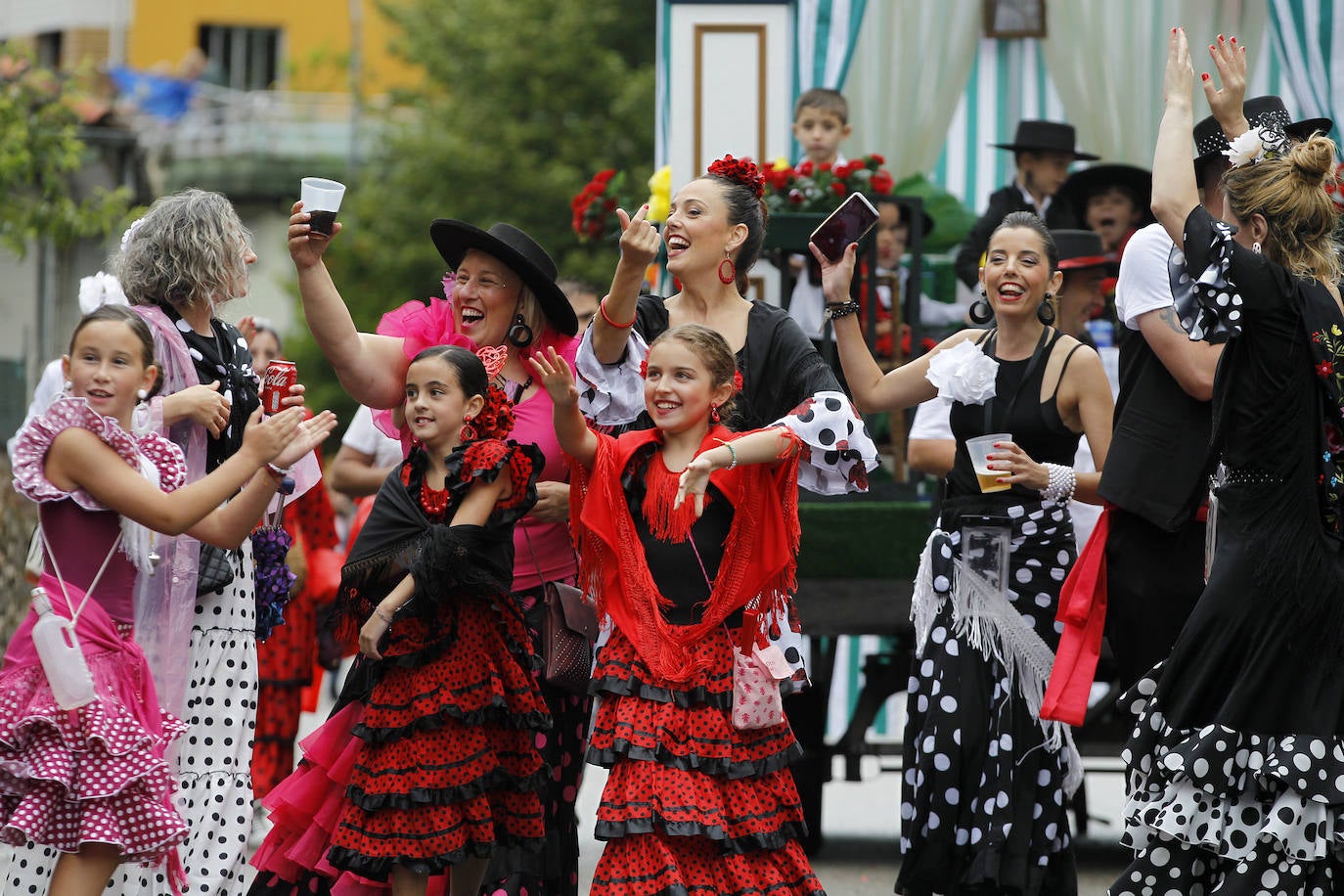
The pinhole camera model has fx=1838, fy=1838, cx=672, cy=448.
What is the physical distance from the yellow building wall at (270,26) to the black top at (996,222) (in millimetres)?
28295

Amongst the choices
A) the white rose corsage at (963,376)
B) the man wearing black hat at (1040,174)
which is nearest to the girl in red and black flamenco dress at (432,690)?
the white rose corsage at (963,376)

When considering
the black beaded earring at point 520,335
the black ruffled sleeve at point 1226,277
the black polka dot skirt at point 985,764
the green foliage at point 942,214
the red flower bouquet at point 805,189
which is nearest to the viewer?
the black ruffled sleeve at point 1226,277

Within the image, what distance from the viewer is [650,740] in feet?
15.8

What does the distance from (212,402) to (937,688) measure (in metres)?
2.36

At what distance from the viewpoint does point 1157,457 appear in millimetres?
5371

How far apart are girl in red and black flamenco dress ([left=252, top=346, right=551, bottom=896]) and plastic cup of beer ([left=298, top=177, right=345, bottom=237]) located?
1.49 ft

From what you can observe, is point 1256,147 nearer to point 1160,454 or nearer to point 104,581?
point 1160,454

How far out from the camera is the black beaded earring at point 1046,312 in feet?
19.2

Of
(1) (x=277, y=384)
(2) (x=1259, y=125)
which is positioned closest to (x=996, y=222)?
(2) (x=1259, y=125)

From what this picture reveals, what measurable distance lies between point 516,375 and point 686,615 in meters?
1.00

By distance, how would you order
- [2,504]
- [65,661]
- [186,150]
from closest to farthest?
1. [65,661]
2. [2,504]
3. [186,150]

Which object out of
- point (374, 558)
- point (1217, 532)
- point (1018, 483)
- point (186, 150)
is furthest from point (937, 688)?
point (186, 150)

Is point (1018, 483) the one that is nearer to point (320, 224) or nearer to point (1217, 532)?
point (1217, 532)

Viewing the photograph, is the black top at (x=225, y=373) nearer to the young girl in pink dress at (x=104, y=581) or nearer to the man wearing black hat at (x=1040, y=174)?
the young girl in pink dress at (x=104, y=581)
